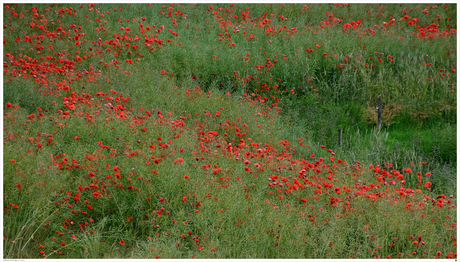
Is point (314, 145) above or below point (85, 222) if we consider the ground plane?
below

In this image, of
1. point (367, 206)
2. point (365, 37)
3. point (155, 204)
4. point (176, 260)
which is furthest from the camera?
point (365, 37)

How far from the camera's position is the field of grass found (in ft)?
11.9

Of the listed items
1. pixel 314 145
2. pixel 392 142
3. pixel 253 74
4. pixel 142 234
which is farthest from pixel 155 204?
pixel 253 74

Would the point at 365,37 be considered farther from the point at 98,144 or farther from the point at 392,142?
the point at 98,144

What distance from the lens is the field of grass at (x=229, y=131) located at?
363 cm

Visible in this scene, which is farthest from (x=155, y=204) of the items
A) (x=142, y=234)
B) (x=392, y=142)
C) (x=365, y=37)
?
(x=365, y=37)

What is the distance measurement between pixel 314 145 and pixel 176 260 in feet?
12.4

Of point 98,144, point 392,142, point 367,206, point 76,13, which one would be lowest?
point 392,142

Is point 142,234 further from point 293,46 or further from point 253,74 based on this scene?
point 293,46

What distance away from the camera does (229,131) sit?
19.4 feet

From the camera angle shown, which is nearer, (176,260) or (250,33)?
(176,260)

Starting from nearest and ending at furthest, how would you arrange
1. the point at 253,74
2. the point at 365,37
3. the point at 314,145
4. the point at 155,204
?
the point at 155,204
the point at 314,145
the point at 253,74
the point at 365,37

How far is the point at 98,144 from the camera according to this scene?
4613mm

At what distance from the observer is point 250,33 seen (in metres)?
9.37
